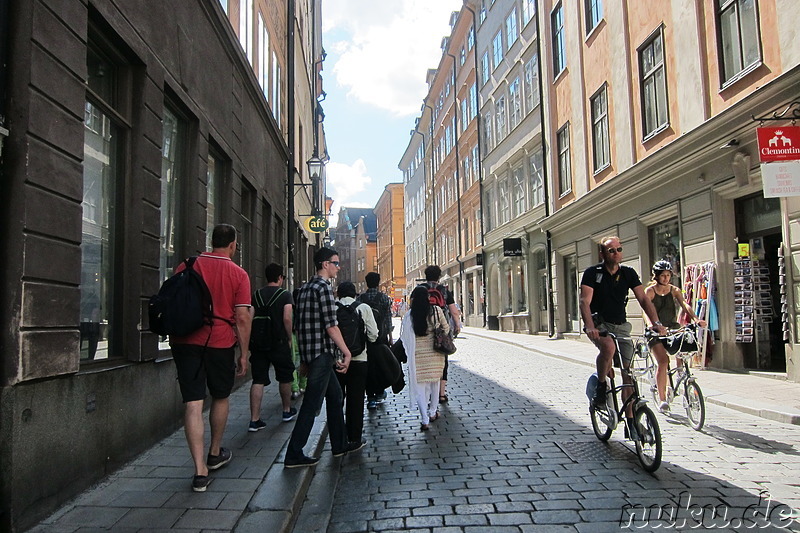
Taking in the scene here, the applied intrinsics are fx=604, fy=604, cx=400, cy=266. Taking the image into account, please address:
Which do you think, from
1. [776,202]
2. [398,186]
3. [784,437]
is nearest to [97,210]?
[784,437]

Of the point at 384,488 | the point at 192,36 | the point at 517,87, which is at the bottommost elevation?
the point at 384,488

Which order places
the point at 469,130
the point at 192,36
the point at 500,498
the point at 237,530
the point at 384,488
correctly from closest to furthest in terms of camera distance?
the point at 237,530 < the point at 500,498 < the point at 384,488 < the point at 192,36 < the point at 469,130

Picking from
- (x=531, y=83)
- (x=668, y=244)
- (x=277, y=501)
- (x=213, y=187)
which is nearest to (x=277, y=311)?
(x=277, y=501)

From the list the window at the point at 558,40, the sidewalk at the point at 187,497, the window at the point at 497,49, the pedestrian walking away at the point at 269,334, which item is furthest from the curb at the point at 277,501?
the window at the point at 497,49

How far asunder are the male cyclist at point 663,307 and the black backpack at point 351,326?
10.7 ft

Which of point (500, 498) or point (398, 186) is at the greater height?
point (398, 186)

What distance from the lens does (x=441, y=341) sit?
6773 millimetres

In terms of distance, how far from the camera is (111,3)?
4.93 metres

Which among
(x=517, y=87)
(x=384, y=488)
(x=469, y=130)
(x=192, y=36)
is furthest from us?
(x=469, y=130)

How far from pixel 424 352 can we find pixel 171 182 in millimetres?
3520

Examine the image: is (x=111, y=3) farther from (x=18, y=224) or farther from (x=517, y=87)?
(x=517, y=87)

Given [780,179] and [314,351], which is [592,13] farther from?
[314,351]

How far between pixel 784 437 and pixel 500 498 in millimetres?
3544

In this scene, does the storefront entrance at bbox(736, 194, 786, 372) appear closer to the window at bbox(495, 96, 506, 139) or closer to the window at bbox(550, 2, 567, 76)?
the window at bbox(550, 2, 567, 76)
